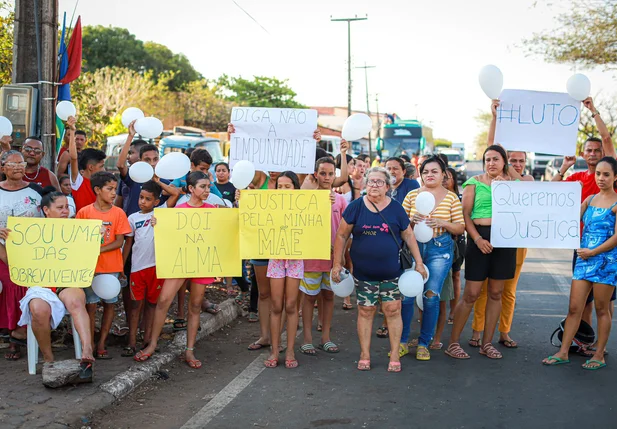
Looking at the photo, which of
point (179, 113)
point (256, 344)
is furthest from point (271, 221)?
point (179, 113)

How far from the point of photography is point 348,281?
6.01 metres

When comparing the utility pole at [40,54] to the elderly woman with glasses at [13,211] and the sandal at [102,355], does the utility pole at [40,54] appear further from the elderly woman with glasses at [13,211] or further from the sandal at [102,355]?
the sandal at [102,355]

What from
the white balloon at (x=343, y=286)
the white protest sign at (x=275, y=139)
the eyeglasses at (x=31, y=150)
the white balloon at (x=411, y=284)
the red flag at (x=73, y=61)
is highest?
the red flag at (x=73, y=61)

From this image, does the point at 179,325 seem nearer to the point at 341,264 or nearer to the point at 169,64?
the point at 341,264

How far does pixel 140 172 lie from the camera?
19.4 ft

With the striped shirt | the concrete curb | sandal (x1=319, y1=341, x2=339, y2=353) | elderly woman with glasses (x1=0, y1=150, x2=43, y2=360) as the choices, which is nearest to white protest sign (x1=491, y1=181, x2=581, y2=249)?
the striped shirt

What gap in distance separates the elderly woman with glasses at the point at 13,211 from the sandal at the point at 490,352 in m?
4.19

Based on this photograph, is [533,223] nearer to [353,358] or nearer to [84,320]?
[353,358]

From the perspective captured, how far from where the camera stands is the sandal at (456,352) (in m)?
6.05

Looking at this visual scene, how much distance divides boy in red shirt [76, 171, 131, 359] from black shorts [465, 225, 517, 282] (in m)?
3.14

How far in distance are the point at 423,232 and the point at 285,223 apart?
125 centimetres

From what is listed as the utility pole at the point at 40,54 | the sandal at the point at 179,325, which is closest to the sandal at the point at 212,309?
the sandal at the point at 179,325

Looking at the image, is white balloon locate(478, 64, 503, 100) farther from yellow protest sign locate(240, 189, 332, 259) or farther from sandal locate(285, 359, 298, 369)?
sandal locate(285, 359, 298, 369)

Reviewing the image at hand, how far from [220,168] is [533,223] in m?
3.78
